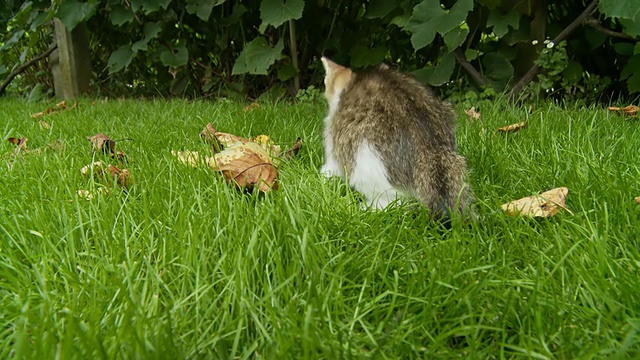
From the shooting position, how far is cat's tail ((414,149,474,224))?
1465 millimetres

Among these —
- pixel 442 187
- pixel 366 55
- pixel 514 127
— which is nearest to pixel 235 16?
pixel 366 55

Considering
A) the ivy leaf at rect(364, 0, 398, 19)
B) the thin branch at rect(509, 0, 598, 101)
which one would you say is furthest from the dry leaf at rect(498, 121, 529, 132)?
the ivy leaf at rect(364, 0, 398, 19)

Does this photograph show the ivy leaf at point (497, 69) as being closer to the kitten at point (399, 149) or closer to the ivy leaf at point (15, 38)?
the kitten at point (399, 149)

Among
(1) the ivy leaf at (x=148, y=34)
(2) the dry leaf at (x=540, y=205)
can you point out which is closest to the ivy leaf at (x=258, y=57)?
(1) the ivy leaf at (x=148, y=34)

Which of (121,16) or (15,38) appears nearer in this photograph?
(121,16)

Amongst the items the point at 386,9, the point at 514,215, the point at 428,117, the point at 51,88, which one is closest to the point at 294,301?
the point at 514,215

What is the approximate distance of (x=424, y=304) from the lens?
1033 mm

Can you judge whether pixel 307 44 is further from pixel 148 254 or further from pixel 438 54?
pixel 148 254

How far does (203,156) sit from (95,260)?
0.69 m

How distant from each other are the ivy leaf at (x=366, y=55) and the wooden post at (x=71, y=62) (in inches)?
115

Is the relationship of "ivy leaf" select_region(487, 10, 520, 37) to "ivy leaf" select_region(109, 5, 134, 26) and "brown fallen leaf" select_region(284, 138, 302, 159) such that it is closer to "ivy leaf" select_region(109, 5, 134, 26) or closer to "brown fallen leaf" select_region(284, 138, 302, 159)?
"brown fallen leaf" select_region(284, 138, 302, 159)

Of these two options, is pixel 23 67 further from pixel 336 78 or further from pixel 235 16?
pixel 336 78

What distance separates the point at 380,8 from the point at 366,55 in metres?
0.48

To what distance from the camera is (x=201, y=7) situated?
160 inches
